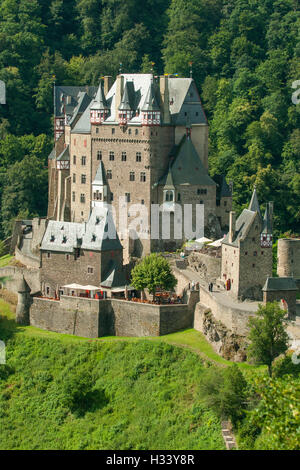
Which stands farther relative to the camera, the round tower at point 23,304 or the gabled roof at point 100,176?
the gabled roof at point 100,176

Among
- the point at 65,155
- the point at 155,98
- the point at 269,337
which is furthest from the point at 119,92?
the point at 269,337

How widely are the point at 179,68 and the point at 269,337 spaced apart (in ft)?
158

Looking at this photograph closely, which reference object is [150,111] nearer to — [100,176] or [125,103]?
[125,103]

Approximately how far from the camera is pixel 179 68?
110500mm

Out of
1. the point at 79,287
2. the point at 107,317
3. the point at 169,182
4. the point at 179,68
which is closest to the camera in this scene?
the point at 107,317

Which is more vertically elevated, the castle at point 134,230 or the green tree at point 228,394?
the castle at point 134,230

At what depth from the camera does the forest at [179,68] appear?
329 ft

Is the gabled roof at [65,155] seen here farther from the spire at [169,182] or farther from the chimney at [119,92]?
the spire at [169,182]

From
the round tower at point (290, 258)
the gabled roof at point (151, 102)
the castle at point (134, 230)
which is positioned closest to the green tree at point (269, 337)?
the castle at point (134, 230)

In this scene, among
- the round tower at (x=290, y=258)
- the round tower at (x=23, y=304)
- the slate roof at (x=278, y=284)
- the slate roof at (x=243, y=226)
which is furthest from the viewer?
the round tower at (x=23, y=304)

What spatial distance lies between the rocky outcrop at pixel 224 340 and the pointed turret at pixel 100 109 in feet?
61.8

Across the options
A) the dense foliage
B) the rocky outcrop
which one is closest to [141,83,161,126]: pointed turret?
the rocky outcrop

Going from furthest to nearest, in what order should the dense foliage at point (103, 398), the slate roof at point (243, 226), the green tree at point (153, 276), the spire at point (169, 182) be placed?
the spire at point (169, 182) → the green tree at point (153, 276) → the slate roof at point (243, 226) → the dense foliage at point (103, 398)

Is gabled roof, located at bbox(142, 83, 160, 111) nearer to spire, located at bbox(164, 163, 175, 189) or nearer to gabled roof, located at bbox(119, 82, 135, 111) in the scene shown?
gabled roof, located at bbox(119, 82, 135, 111)
